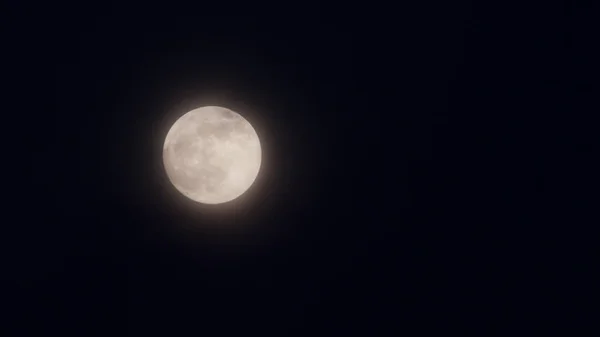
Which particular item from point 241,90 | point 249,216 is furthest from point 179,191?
point 241,90

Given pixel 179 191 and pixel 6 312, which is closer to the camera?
pixel 179 191

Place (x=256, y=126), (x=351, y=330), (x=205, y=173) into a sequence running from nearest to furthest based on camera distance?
(x=205, y=173)
(x=256, y=126)
(x=351, y=330)

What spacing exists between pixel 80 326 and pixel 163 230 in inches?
63.2

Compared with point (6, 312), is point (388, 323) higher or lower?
higher

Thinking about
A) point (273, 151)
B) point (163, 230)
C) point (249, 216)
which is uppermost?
point (273, 151)

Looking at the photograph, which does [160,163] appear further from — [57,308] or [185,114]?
[57,308]

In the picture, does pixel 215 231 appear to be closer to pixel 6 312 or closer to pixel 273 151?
pixel 273 151

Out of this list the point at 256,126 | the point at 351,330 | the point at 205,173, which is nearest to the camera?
the point at 205,173

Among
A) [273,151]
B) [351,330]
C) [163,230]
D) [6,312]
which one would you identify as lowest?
[6,312]

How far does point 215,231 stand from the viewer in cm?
489

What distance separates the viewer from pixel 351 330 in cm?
529

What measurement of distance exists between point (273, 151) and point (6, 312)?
3791 millimetres

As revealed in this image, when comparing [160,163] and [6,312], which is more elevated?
[160,163]

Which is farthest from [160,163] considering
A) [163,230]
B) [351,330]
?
[351,330]
